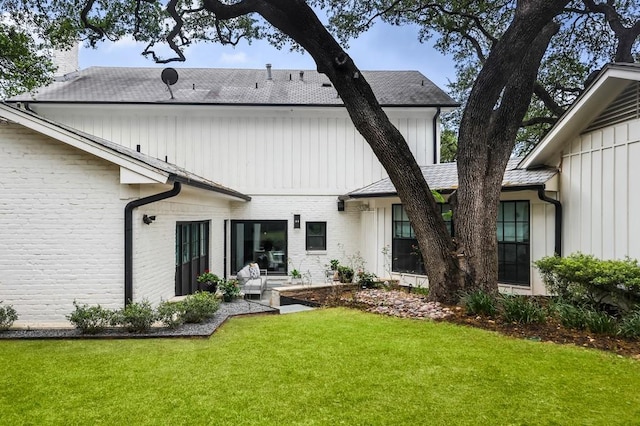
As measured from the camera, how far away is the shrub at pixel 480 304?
22.4ft

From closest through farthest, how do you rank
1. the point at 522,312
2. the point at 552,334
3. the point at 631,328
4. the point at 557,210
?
the point at 631,328, the point at 552,334, the point at 522,312, the point at 557,210

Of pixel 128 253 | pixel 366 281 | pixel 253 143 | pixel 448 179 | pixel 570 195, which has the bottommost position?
pixel 366 281

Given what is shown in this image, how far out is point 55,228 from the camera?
6523 mm

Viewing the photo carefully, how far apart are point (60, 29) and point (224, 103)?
4.88 metres

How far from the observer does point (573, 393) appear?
12.6 feet

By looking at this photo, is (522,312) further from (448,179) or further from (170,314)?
(170,314)

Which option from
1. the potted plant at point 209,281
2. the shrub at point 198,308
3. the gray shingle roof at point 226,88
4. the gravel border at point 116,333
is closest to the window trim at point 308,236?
the gray shingle roof at point 226,88

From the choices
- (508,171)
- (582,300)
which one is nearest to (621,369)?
(582,300)

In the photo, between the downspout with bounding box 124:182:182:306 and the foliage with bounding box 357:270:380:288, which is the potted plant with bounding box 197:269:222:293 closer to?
the downspout with bounding box 124:182:182:306

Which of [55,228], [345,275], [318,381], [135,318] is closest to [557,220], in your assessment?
[345,275]

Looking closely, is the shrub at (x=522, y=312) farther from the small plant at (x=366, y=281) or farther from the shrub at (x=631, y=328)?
the small plant at (x=366, y=281)

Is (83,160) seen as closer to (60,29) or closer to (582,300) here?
(60,29)

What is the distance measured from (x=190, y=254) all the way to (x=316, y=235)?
4679 mm

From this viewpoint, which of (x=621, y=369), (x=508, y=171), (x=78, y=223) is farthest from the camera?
(x=508, y=171)
